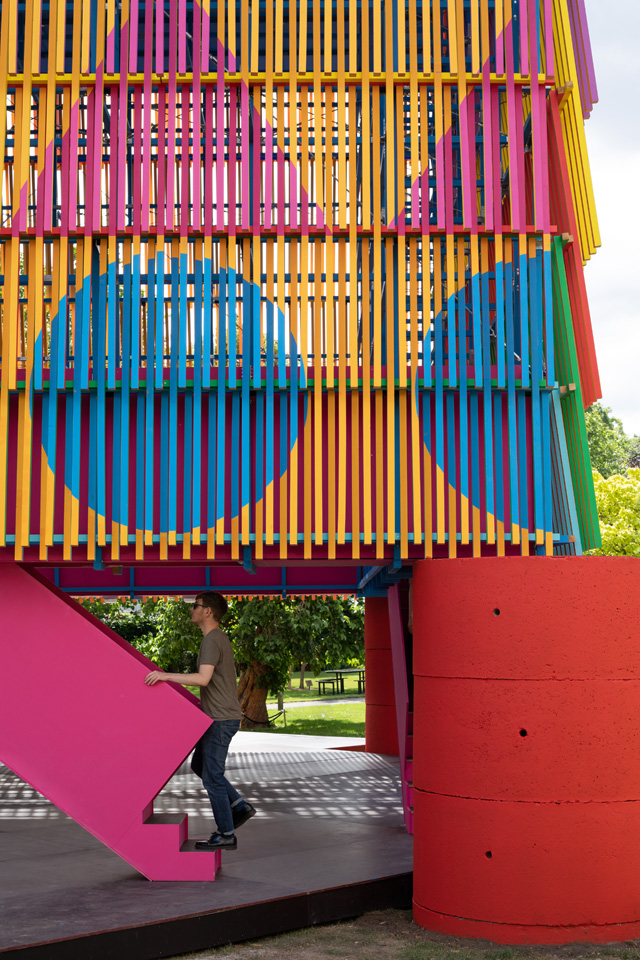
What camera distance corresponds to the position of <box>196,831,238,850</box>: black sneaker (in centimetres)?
800

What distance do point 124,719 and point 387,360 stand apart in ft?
11.2

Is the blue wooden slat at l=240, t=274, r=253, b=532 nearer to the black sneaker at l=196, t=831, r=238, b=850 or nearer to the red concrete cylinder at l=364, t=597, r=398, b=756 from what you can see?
the black sneaker at l=196, t=831, r=238, b=850

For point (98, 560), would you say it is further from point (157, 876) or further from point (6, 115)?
point (6, 115)

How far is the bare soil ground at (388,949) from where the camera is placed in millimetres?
6582

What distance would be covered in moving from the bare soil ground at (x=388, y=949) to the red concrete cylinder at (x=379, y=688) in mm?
10408

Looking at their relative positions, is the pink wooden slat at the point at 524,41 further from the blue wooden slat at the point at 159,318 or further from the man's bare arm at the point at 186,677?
the man's bare arm at the point at 186,677

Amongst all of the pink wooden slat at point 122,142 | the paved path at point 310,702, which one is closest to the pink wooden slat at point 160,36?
the pink wooden slat at point 122,142

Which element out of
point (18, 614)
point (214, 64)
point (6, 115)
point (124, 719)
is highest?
point (214, 64)

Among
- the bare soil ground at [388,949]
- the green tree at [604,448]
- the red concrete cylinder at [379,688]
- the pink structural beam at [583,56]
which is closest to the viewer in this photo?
the bare soil ground at [388,949]

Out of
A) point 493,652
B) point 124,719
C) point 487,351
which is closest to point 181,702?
point 124,719

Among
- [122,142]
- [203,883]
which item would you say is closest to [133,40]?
[122,142]

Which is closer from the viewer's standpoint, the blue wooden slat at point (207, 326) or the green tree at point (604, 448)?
the blue wooden slat at point (207, 326)

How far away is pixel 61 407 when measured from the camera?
839 centimetres

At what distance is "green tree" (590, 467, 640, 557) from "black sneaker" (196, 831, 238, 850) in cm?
2222
